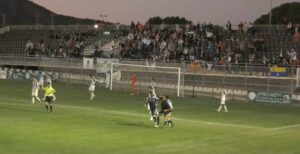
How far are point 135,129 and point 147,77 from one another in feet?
103

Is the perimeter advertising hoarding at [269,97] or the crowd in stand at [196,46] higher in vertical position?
the crowd in stand at [196,46]

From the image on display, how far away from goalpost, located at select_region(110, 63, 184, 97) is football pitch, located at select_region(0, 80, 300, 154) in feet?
37.8

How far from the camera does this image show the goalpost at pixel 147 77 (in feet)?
188

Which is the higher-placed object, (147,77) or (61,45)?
(61,45)

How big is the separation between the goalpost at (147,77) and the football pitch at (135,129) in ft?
37.8

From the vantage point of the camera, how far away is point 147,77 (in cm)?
5969

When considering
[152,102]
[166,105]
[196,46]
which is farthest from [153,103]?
[196,46]

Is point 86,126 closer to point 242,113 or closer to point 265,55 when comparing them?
point 242,113

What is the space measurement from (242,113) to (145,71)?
67.8 ft

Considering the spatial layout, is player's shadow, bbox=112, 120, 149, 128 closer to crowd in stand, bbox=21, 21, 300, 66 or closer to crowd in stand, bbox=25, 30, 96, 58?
crowd in stand, bbox=21, 21, 300, 66

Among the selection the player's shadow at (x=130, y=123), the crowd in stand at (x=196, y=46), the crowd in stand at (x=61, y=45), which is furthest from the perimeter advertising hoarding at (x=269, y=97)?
the crowd in stand at (x=61, y=45)

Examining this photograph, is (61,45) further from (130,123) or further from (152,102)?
(152,102)

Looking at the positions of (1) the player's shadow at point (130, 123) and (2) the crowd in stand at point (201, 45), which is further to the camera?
(2) the crowd in stand at point (201, 45)

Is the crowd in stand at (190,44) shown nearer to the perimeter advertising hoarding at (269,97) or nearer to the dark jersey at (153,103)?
the perimeter advertising hoarding at (269,97)
